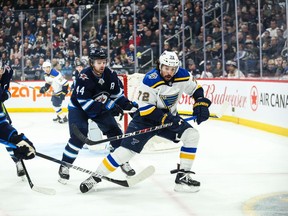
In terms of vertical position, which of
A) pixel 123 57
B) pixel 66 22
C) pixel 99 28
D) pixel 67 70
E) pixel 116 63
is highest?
pixel 66 22

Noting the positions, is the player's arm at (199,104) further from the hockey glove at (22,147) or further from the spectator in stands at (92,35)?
the spectator in stands at (92,35)

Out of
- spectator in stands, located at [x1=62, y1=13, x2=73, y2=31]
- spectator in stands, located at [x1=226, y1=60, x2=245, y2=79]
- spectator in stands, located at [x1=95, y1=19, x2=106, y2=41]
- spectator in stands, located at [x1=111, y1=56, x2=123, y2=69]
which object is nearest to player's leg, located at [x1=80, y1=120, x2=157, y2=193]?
spectator in stands, located at [x1=226, y1=60, x2=245, y2=79]

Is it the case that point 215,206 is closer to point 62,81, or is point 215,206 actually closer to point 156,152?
point 156,152

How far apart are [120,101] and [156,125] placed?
566 millimetres

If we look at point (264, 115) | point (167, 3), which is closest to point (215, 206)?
point (264, 115)

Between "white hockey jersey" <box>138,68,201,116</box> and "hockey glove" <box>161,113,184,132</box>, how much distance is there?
0.34 feet

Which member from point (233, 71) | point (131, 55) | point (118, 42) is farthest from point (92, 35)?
point (233, 71)

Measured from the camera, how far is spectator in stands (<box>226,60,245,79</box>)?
9.08m

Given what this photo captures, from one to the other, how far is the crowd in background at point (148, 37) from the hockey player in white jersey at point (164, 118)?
4161mm

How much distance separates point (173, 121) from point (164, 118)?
76 mm

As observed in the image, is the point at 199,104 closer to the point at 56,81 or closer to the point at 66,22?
the point at 56,81

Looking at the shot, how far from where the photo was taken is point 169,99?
417 cm

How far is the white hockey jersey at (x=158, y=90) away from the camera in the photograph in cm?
407

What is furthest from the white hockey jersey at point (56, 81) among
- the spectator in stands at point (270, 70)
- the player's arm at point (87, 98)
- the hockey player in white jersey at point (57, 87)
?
the player's arm at point (87, 98)
